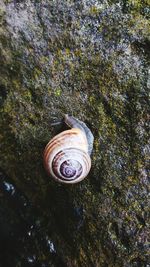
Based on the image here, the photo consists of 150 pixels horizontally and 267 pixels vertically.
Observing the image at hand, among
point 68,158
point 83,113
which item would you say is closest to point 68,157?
point 68,158

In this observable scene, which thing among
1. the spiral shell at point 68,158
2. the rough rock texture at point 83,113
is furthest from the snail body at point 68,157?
the rough rock texture at point 83,113

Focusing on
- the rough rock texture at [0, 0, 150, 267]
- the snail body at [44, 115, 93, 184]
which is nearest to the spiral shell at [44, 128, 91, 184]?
the snail body at [44, 115, 93, 184]

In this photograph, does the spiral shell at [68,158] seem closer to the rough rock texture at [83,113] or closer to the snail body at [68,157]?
the snail body at [68,157]

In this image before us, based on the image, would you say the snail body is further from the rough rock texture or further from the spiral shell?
the rough rock texture

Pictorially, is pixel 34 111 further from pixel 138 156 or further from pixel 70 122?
pixel 138 156

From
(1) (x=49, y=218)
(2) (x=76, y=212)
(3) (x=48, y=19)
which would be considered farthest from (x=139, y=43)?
(1) (x=49, y=218)
